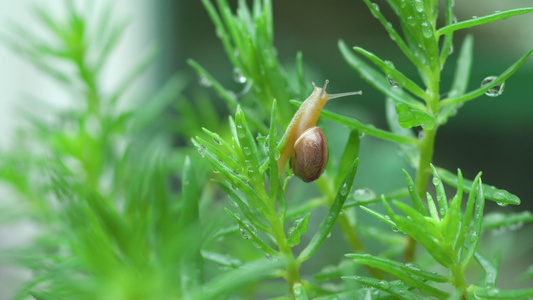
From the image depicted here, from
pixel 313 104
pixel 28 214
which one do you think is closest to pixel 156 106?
pixel 28 214

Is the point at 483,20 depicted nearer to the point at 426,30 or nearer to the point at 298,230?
the point at 426,30

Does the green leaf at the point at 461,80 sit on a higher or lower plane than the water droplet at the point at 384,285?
higher

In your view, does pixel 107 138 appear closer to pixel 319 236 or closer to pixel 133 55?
pixel 319 236

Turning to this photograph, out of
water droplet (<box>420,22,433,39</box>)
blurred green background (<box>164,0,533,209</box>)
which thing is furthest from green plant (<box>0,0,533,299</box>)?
blurred green background (<box>164,0,533,209</box>)

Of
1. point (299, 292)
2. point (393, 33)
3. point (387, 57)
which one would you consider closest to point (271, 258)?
point (299, 292)

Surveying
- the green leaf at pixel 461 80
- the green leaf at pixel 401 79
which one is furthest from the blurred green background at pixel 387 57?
the green leaf at pixel 401 79

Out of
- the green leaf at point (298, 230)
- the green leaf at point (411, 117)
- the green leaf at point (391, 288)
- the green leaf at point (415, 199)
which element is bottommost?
the green leaf at point (391, 288)

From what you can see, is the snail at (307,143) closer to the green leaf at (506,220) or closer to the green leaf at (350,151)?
the green leaf at (350,151)
